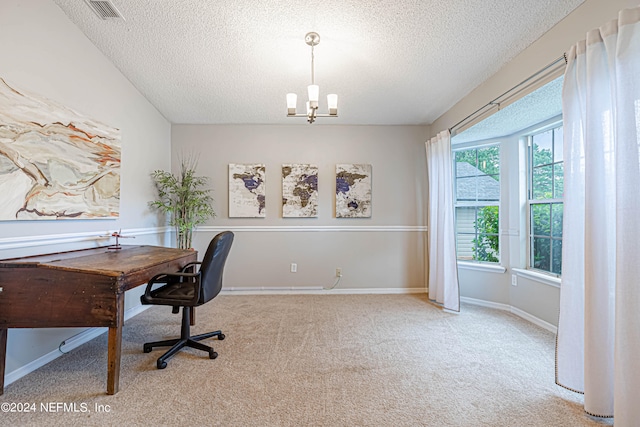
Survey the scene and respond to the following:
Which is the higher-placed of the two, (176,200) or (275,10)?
(275,10)

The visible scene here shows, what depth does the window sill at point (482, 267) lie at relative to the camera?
3.36 metres

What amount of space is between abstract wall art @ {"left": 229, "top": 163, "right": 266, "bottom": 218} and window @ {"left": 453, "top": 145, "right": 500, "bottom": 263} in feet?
8.72

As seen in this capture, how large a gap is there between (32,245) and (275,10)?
2.26 metres

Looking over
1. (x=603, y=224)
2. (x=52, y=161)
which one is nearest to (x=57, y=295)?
(x=52, y=161)

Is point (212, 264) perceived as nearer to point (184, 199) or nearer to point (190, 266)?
point (190, 266)

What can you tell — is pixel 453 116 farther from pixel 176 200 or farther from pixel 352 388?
pixel 176 200

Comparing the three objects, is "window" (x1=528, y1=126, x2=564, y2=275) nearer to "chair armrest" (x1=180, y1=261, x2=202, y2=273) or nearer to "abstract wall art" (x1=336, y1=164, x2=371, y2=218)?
"abstract wall art" (x1=336, y1=164, x2=371, y2=218)

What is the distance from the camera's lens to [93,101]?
7.86ft

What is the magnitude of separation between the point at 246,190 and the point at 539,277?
3538 millimetres

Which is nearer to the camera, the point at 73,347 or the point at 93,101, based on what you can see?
the point at 73,347

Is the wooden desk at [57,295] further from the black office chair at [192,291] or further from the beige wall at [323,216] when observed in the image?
the beige wall at [323,216]

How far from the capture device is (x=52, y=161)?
2.00 m

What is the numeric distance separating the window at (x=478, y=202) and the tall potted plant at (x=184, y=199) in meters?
3.33

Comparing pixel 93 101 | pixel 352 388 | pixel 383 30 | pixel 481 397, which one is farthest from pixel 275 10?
pixel 481 397
